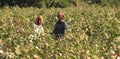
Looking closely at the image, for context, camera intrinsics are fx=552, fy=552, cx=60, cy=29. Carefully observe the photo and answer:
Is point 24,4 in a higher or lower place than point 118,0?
higher

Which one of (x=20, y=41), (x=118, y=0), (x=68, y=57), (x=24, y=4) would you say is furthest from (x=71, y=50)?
(x=118, y=0)

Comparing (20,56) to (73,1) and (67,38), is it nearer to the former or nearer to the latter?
(67,38)

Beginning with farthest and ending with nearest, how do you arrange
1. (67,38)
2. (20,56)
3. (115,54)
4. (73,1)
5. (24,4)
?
(73,1) → (24,4) → (67,38) → (115,54) → (20,56)

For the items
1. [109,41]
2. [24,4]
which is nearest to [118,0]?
[24,4]

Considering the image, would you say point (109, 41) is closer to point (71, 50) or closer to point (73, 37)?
point (73, 37)

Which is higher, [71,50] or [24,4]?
[71,50]

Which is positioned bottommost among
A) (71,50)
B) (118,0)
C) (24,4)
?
(118,0)

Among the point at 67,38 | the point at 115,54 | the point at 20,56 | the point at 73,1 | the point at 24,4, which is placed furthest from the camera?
the point at 73,1

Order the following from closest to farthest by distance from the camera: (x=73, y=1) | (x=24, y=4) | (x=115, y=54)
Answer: (x=115, y=54) → (x=24, y=4) → (x=73, y=1)

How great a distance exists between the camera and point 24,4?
48719mm

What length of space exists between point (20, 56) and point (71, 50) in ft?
2.74

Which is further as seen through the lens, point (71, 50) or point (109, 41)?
point (109, 41)

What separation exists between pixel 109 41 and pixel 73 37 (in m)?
0.66

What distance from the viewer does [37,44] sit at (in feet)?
28.8
